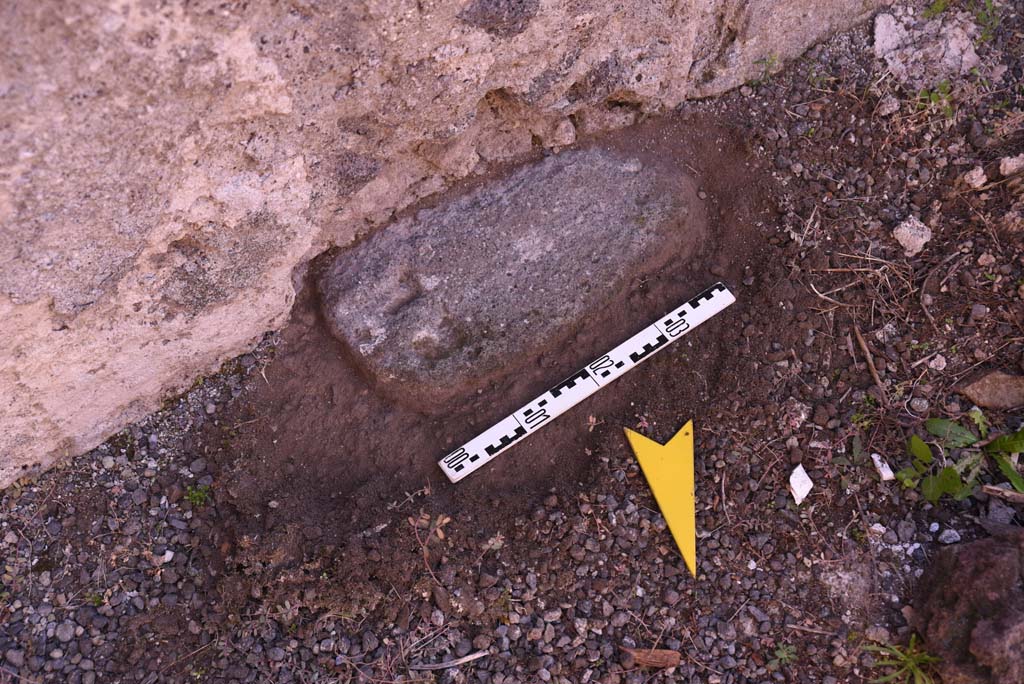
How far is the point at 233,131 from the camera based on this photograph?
213 centimetres

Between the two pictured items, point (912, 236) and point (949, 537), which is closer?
point (949, 537)

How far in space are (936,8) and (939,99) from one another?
0.35m

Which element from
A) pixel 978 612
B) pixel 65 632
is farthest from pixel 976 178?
pixel 65 632

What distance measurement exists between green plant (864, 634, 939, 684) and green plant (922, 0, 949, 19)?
2.11m

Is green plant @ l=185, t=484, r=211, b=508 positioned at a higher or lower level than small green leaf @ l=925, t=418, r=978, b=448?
higher

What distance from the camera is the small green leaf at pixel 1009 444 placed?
2.38 meters

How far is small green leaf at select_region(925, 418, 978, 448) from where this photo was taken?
2.43 metres

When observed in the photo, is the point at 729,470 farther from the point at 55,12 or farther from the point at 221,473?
the point at 55,12

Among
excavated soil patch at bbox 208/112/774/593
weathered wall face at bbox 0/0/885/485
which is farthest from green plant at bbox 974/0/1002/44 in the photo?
excavated soil patch at bbox 208/112/774/593

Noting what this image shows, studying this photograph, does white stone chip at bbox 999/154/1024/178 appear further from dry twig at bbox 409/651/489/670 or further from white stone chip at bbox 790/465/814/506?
dry twig at bbox 409/651/489/670

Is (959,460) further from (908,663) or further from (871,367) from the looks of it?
(908,663)

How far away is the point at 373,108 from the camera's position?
2.31 m

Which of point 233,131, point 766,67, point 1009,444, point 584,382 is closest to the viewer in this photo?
point 233,131

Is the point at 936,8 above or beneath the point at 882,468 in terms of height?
above
